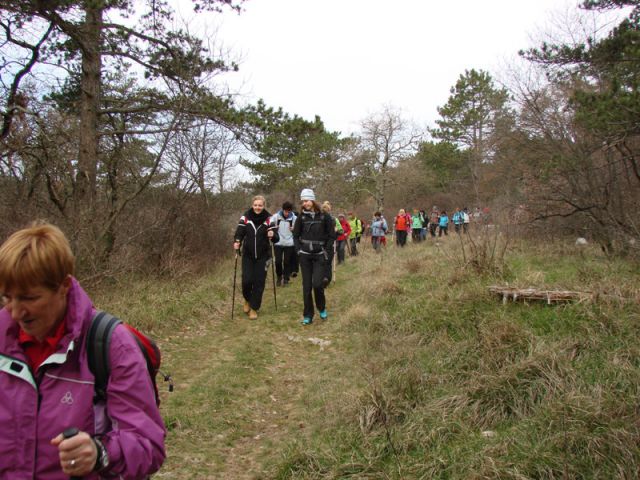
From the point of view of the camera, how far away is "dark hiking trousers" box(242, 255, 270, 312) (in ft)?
25.2

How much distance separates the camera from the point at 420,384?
401cm

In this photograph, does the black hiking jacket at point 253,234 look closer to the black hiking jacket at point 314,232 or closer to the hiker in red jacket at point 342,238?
the black hiking jacket at point 314,232

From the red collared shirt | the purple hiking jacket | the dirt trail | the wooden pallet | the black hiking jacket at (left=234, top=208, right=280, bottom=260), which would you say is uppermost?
the black hiking jacket at (left=234, top=208, right=280, bottom=260)

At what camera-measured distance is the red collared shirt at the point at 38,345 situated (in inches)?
60.4

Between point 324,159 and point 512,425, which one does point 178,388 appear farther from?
point 324,159

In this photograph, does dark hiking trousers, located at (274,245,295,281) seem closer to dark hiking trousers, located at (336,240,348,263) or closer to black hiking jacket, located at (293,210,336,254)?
dark hiking trousers, located at (336,240,348,263)

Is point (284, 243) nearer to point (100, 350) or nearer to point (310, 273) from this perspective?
point (310, 273)

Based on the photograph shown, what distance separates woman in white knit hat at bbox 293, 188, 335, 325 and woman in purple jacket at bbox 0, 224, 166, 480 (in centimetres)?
569

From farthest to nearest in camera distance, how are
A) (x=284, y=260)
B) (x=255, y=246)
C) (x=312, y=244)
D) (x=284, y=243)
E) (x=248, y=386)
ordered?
(x=284, y=260)
(x=284, y=243)
(x=255, y=246)
(x=312, y=244)
(x=248, y=386)

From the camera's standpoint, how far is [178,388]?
4836 millimetres

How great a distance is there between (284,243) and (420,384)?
6671 millimetres

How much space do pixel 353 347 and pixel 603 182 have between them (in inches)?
301

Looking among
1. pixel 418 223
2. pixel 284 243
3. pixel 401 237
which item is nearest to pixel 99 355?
pixel 284 243

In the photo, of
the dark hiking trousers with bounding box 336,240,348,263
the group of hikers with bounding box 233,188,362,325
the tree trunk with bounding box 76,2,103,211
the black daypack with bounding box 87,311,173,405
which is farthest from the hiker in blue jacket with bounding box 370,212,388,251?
the black daypack with bounding box 87,311,173,405
